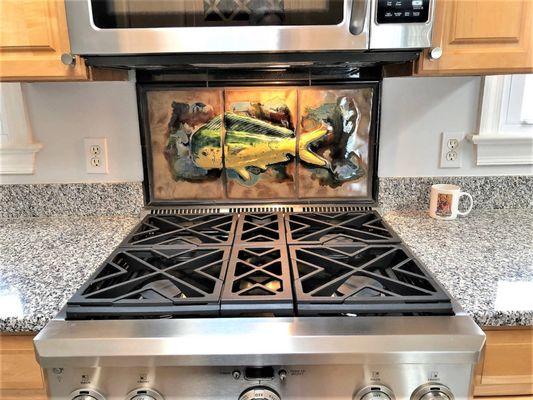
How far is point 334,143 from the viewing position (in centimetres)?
128

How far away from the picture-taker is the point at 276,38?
34.8 inches

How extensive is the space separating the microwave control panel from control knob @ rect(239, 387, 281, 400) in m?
0.76

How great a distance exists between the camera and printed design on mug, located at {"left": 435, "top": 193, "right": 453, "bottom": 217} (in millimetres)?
1223

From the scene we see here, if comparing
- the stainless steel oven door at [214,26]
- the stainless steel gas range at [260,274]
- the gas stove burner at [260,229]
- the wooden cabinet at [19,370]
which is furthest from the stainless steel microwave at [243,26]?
the wooden cabinet at [19,370]

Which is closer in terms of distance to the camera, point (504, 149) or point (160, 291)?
point (160, 291)

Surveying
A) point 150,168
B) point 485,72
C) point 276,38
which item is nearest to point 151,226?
point 150,168

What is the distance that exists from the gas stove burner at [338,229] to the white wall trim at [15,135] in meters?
0.80

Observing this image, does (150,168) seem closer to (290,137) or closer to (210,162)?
(210,162)

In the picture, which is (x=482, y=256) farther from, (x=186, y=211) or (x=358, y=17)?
(x=186, y=211)

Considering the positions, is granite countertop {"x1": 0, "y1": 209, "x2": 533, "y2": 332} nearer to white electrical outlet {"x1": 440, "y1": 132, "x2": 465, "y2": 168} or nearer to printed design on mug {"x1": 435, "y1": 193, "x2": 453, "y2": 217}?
printed design on mug {"x1": 435, "y1": 193, "x2": 453, "y2": 217}

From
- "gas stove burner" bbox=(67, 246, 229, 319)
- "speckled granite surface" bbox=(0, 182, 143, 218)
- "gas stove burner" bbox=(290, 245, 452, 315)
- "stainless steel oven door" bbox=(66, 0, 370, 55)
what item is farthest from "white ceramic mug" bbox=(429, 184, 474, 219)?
"speckled granite surface" bbox=(0, 182, 143, 218)

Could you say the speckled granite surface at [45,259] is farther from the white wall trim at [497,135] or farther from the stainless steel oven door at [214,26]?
the white wall trim at [497,135]

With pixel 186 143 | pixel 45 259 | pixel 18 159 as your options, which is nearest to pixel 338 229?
pixel 186 143

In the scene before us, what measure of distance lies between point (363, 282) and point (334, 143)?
52 cm
